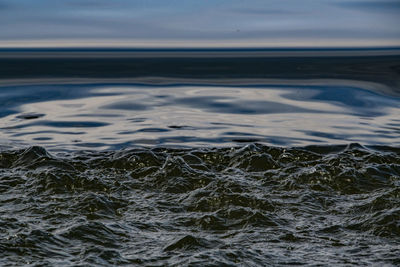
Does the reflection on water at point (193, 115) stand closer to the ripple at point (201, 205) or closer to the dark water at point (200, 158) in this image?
the dark water at point (200, 158)

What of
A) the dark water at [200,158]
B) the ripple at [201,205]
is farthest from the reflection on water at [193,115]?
the ripple at [201,205]

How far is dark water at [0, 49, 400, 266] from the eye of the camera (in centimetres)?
228

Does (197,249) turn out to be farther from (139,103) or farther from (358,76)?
(358,76)

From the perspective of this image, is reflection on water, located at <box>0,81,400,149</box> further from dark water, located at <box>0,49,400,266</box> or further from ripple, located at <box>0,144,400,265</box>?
ripple, located at <box>0,144,400,265</box>

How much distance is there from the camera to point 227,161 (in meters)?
3.70

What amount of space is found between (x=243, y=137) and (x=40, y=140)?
4.69 ft

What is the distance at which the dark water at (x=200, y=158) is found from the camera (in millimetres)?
2275

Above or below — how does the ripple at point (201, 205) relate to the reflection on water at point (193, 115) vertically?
below

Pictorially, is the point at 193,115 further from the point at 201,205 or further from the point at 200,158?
the point at 201,205

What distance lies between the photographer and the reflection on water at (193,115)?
4441 mm

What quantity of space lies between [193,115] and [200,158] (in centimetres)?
141

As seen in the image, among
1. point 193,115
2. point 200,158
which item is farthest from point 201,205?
point 193,115

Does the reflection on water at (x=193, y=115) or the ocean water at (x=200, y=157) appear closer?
the ocean water at (x=200, y=157)

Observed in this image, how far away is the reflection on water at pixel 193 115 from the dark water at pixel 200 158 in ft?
0.06
